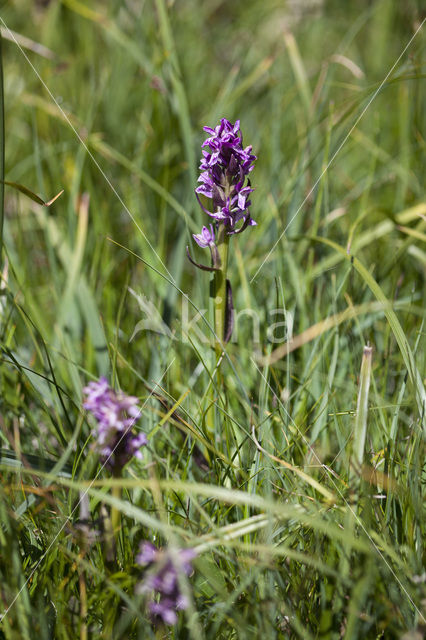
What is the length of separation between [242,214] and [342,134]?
88 centimetres

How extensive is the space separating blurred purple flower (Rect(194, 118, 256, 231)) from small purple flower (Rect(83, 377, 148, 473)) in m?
0.36

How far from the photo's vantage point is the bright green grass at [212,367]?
0.82 meters

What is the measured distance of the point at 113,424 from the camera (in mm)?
797

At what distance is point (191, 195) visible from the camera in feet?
5.76

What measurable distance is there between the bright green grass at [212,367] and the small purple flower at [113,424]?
0.14ft

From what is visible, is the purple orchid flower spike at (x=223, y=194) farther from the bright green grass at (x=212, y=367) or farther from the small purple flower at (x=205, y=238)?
the bright green grass at (x=212, y=367)

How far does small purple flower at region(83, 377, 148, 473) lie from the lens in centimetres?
80

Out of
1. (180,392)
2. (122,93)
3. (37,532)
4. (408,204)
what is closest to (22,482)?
(37,532)

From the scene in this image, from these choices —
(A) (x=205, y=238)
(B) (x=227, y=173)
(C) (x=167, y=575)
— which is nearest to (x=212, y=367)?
(A) (x=205, y=238)

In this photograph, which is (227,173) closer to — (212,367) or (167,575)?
(212,367)

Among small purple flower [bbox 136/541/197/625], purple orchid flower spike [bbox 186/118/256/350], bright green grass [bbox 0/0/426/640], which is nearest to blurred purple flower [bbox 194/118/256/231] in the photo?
purple orchid flower spike [bbox 186/118/256/350]

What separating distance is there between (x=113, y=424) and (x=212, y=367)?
430mm

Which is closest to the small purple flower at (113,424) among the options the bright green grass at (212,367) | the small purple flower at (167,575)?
the bright green grass at (212,367)

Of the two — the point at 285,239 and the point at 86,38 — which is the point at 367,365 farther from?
the point at 86,38
